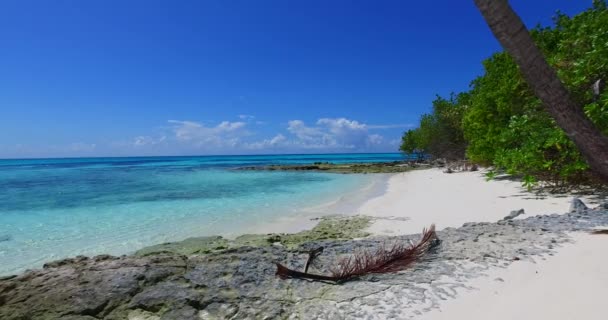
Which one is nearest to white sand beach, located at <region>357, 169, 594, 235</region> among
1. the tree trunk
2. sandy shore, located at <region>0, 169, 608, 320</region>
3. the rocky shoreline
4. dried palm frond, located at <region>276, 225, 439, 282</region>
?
sandy shore, located at <region>0, 169, 608, 320</region>

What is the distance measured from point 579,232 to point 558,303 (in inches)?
122

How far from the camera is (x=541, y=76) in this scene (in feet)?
7.63

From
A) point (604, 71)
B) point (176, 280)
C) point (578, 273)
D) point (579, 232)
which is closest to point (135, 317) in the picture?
point (176, 280)

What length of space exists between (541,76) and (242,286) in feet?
11.7

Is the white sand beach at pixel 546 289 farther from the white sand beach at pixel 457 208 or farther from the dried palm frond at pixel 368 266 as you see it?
the white sand beach at pixel 457 208

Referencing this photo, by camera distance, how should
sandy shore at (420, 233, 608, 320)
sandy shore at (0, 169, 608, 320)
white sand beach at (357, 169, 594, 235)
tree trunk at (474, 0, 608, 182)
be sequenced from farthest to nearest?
white sand beach at (357, 169, 594, 235)
sandy shore at (0, 169, 608, 320)
sandy shore at (420, 233, 608, 320)
tree trunk at (474, 0, 608, 182)

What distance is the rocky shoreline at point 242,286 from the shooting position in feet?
11.5

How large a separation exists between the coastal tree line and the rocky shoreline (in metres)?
1.91

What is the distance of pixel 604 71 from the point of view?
854cm

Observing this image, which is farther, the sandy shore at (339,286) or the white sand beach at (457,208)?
the white sand beach at (457,208)

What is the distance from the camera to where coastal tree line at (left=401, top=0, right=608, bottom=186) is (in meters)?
2.32

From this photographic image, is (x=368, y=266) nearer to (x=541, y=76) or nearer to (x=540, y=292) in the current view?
(x=540, y=292)

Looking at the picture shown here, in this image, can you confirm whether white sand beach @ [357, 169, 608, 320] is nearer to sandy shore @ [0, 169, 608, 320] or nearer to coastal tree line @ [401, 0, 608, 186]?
sandy shore @ [0, 169, 608, 320]

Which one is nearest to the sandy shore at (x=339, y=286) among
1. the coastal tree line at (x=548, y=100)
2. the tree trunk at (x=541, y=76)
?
the coastal tree line at (x=548, y=100)
